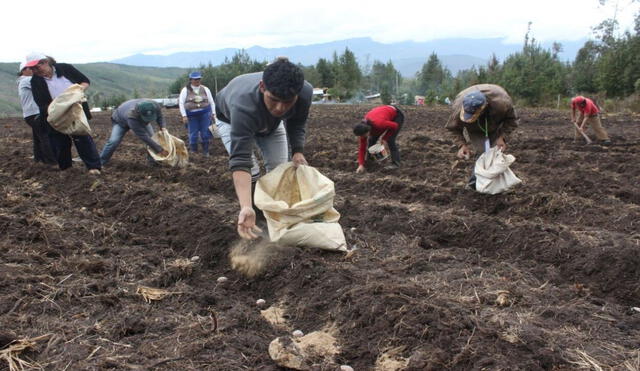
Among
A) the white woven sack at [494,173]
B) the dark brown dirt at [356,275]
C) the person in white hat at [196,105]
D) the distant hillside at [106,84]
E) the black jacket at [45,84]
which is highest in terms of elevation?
the black jacket at [45,84]

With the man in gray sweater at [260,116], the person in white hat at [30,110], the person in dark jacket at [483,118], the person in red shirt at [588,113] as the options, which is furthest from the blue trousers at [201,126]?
the person in red shirt at [588,113]

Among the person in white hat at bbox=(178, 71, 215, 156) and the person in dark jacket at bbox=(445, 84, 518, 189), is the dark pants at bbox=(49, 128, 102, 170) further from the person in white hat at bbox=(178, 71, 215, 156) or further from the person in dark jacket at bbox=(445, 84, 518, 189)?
the person in dark jacket at bbox=(445, 84, 518, 189)

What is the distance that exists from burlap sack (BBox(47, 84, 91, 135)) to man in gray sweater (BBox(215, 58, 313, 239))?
3.23m

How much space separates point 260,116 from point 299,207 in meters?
0.74

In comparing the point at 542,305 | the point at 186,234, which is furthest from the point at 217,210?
the point at 542,305

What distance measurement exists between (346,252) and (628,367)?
6.41 feet

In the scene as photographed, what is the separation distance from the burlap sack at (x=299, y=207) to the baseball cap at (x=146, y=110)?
3.87 meters

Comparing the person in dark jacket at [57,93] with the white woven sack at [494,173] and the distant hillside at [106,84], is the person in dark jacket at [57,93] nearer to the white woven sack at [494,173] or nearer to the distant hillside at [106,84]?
the white woven sack at [494,173]

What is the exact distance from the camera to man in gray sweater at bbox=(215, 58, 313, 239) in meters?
2.77

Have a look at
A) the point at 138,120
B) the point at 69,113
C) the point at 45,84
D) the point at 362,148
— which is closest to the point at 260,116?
the point at 69,113

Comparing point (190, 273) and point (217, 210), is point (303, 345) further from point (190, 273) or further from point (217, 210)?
point (217, 210)

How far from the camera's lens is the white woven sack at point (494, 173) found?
5.10 meters

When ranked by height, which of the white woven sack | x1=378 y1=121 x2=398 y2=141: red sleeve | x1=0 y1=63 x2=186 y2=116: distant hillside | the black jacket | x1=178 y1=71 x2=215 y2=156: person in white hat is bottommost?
x1=0 y1=63 x2=186 y2=116: distant hillside

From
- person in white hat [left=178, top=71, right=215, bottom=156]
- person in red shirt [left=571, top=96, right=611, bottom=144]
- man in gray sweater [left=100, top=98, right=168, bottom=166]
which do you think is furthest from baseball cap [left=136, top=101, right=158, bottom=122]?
person in red shirt [left=571, top=96, right=611, bottom=144]
